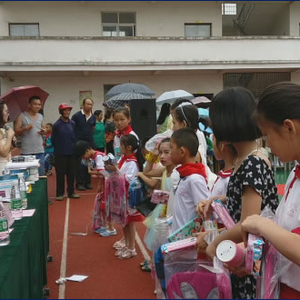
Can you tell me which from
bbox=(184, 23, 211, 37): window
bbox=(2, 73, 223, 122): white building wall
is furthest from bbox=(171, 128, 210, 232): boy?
bbox=(184, 23, 211, 37): window

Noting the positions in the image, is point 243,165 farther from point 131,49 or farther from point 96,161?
point 131,49

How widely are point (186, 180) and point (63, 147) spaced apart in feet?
15.9

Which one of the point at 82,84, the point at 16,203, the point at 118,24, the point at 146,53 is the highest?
the point at 118,24

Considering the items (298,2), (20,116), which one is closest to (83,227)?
(20,116)

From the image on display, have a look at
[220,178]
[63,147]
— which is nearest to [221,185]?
[220,178]

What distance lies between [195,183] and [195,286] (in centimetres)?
119

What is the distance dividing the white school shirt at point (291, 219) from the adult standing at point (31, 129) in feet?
17.1

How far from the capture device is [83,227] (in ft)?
17.8

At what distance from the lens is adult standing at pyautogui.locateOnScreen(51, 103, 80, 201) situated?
6973mm

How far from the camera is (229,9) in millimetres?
16875

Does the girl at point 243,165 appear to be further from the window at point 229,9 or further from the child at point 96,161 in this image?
the window at point 229,9


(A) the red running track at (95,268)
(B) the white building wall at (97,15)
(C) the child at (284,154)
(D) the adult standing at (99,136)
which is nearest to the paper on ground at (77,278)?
(A) the red running track at (95,268)

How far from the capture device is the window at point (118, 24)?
590 inches

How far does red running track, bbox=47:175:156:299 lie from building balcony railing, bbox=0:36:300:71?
8.71 metres
